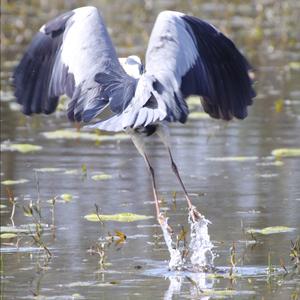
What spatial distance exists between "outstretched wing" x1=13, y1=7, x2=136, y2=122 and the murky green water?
75cm

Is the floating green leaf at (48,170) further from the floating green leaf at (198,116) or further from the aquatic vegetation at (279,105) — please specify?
the aquatic vegetation at (279,105)

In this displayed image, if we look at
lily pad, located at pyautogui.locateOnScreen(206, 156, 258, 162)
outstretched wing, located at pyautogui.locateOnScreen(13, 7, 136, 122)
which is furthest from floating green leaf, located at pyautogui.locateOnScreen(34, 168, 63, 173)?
outstretched wing, located at pyautogui.locateOnScreen(13, 7, 136, 122)

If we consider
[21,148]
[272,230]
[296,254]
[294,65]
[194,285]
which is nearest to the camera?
[194,285]

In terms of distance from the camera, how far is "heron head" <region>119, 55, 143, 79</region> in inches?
320

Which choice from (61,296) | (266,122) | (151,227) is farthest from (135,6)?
(61,296)

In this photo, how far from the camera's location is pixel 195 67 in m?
8.05

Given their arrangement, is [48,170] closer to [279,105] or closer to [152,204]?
[152,204]

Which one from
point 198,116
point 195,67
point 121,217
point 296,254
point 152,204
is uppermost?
point 195,67

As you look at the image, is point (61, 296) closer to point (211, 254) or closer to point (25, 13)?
point (211, 254)

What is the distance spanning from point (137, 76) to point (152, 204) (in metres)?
1.26

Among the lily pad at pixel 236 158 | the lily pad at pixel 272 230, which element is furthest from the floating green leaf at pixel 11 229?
the lily pad at pixel 236 158

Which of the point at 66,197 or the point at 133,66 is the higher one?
the point at 133,66

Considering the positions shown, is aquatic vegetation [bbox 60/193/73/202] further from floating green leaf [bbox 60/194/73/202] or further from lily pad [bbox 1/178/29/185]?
lily pad [bbox 1/178/29/185]

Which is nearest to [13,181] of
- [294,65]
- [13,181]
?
[13,181]
